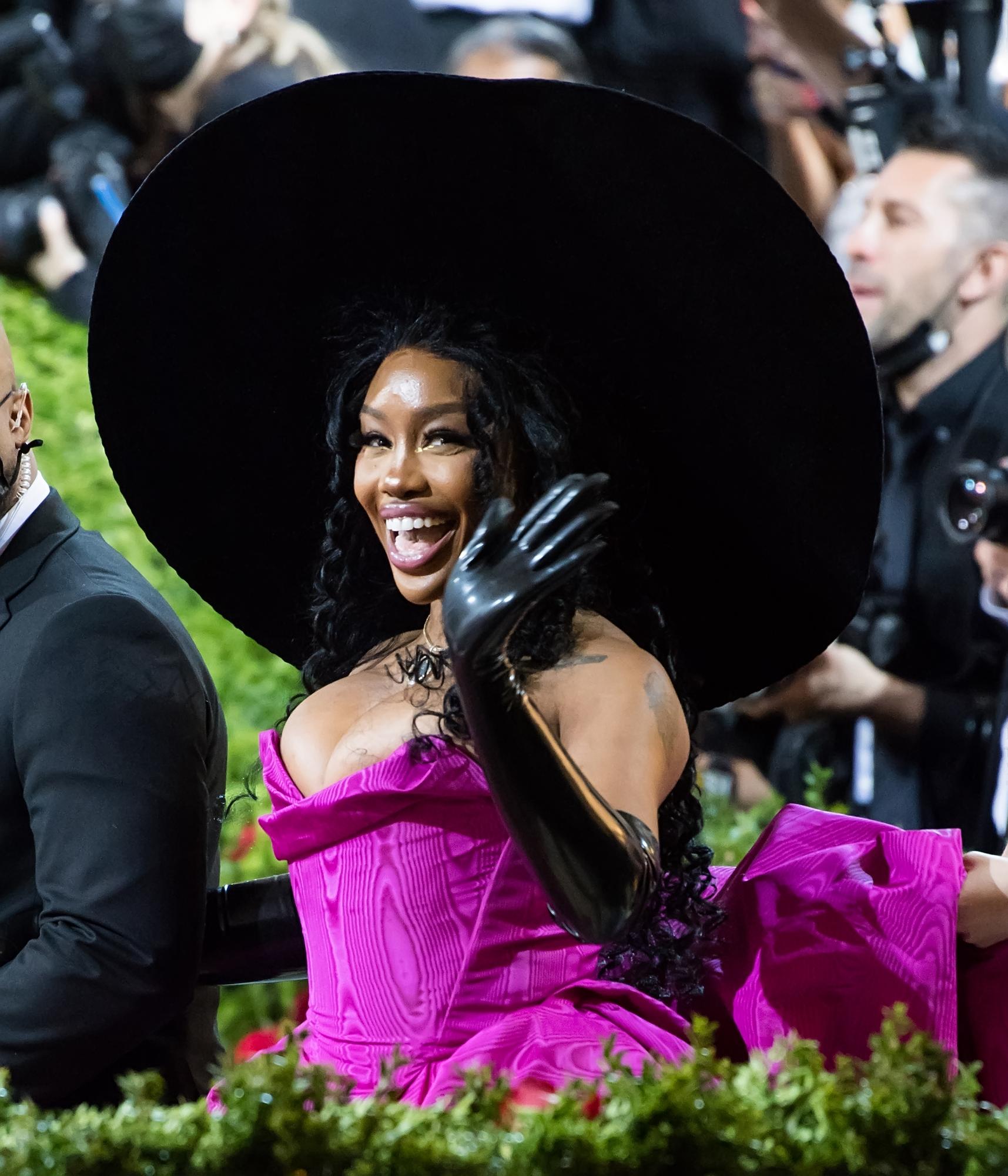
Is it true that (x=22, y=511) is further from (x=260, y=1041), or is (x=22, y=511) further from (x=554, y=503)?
(x=554, y=503)

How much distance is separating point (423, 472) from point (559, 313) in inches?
9.4

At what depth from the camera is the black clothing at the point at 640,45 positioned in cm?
508

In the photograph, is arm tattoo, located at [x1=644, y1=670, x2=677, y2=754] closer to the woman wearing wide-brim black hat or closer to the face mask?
the woman wearing wide-brim black hat

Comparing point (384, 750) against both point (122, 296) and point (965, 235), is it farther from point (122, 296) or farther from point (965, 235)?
point (965, 235)

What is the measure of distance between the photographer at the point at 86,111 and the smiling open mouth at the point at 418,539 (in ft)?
13.6

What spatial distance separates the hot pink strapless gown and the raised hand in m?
0.36

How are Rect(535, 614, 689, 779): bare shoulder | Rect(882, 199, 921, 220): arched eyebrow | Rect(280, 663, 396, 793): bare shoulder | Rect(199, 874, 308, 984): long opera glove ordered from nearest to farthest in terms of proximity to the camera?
Rect(535, 614, 689, 779): bare shoulder → Rect(280, 663, 396, 793): bare shoulder → Rect(199, 874, 308, 984): long opera glove → Rect(882, 199, 921, 220): arched eyebrow

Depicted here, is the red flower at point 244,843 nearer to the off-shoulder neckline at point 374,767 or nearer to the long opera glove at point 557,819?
the off-shoulder neckline at point 374,767

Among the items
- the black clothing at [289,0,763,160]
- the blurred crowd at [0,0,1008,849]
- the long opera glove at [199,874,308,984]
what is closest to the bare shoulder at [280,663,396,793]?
the long opera glove at [199,874,308,984]

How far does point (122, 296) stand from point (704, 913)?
1.01m

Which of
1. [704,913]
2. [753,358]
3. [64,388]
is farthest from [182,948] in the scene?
[64,388]

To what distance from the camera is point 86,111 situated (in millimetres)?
5793

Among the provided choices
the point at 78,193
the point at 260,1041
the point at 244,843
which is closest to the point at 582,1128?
the point at 260,1041

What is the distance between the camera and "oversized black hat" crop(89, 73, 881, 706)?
5.71ft
